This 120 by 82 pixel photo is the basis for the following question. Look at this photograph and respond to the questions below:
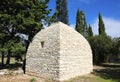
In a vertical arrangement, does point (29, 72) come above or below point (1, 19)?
below

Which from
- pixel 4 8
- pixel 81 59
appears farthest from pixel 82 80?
pixel 4 8

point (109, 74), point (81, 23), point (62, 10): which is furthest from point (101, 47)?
point (109, 74)

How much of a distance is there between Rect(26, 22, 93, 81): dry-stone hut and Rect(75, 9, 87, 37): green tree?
2182 cm

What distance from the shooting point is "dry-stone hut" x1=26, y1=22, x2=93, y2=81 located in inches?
728

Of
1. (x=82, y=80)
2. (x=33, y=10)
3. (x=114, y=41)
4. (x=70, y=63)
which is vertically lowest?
(x=82, y=80)

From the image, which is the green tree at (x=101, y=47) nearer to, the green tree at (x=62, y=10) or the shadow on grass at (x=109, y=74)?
the green tree at (x=62, y=10)

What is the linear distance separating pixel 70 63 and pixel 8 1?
36.4ft

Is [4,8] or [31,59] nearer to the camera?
[31,59]

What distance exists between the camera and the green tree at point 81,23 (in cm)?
4429

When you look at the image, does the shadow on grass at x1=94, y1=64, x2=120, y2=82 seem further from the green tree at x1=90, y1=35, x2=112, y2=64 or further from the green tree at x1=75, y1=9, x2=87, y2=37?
the green tree at x1=75, y1=9, x2=87, y2=37

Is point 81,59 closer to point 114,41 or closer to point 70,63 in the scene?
point 70,63

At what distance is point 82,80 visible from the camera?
19.0 meters

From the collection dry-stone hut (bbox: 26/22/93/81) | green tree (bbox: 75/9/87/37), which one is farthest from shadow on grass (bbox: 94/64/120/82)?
green tree (bbox: 75/9/87/37)

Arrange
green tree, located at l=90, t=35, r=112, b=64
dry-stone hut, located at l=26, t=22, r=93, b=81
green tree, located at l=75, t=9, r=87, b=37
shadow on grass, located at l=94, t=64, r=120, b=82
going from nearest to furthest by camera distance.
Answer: dry-stone hut, located at l=26, t=22, r=93, b=81 → shadow on grass, located at l=94, t=64, r=120, b=82 → green tree, located at l=90, t=35, r=112, b=64 → green tree, located at l=75, t=9, r=87, b=37
